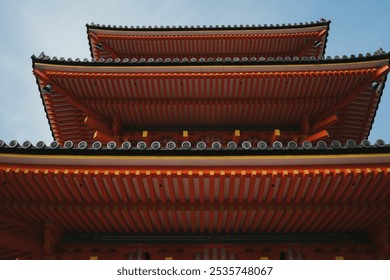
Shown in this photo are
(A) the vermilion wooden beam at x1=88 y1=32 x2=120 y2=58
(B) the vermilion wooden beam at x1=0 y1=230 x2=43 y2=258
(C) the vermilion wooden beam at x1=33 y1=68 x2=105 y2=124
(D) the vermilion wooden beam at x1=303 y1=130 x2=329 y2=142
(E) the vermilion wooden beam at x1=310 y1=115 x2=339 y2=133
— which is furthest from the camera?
(A) the vermilion wooden beam at x1=88 y1=32 x2=120 y2=58

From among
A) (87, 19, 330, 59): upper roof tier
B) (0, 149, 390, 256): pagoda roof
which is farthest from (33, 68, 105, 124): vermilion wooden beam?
(0, 149, 390, 256): pagoda roof

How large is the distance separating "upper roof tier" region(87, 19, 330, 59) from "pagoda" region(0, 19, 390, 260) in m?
3.96

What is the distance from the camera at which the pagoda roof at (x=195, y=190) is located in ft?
22.3

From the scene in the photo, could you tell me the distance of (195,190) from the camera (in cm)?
719

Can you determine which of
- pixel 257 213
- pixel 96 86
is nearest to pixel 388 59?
pixel 257 213

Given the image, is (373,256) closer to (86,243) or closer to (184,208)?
(184,208)

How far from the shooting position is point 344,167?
22.3 ft

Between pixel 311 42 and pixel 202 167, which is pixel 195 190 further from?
pixel 311 42

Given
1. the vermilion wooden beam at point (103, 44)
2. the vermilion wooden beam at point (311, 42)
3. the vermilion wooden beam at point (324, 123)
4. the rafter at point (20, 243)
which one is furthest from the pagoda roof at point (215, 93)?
the rafter at point (20, 243)

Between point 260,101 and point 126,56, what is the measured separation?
6803 mm

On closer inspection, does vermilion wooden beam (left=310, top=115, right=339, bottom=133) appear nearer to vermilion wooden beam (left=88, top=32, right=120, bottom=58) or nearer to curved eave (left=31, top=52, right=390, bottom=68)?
curved eave (left=31, top=52, right=390, bottom=68)

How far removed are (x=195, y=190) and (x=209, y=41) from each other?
9.09 m

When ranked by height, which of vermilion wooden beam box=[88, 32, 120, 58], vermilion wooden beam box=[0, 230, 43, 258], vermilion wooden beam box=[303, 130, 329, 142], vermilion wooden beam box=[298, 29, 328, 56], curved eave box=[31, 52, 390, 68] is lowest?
vermilion wooden beam box=[0, 230, 43, 258]

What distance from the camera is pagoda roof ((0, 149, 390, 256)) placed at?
6.80 metres
